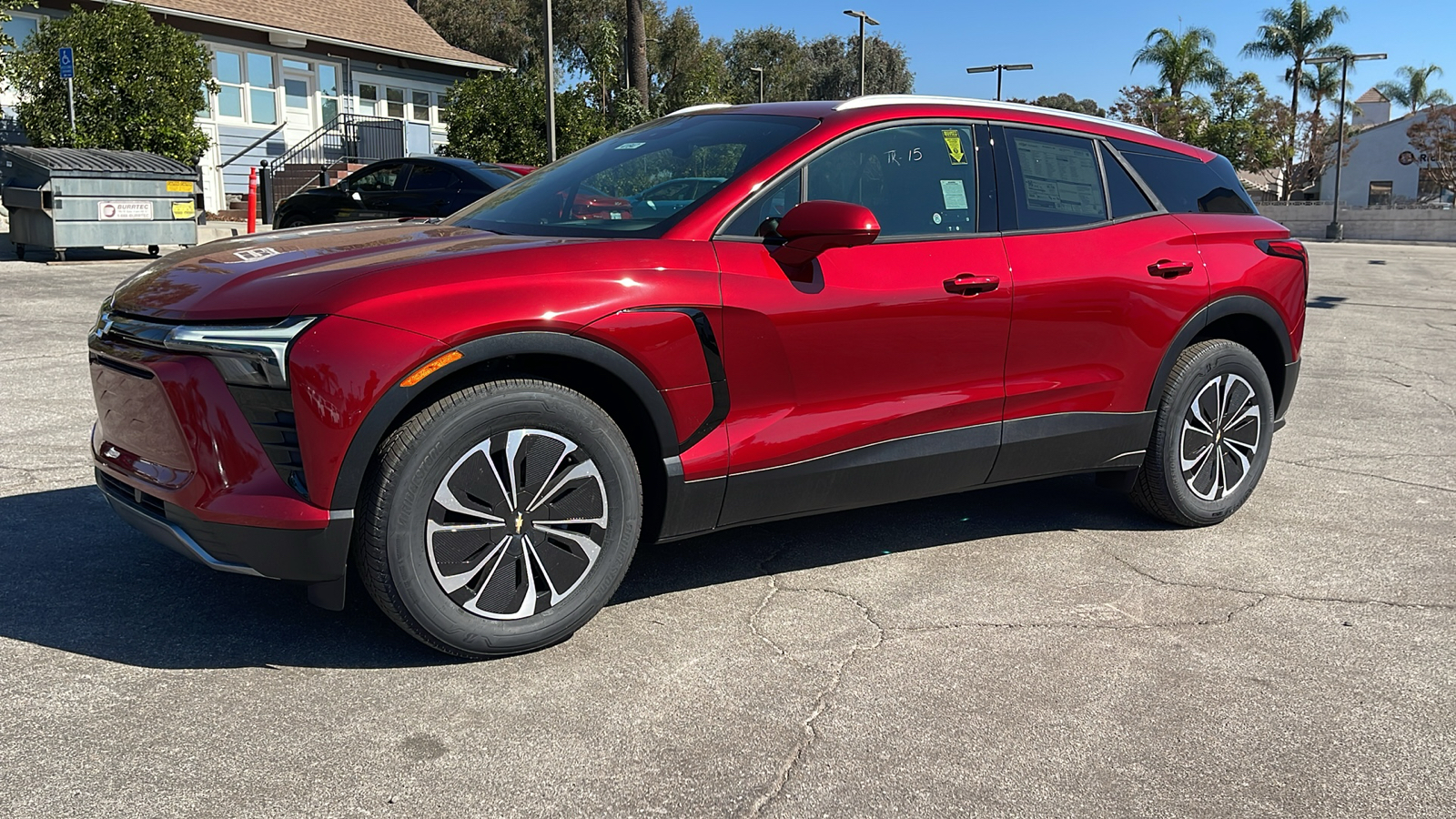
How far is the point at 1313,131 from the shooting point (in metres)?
60.2

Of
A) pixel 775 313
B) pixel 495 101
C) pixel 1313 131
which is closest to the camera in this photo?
pixel 775 313

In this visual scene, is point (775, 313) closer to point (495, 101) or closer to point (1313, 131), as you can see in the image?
point (495, 101)

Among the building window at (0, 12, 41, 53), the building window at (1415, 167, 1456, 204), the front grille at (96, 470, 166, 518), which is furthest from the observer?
the building window at (1415, 167, 1456, 204)

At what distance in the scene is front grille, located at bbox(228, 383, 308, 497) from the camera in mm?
3094

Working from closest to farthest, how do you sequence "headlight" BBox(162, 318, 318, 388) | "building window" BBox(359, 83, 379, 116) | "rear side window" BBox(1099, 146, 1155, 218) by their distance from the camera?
1. "headlight" BBox(162, 318, 318, 388)
2. "rear side window" BBox(1099, 146, 1155, 218)
3. "building window" BBox(359, 83, 379, 116)

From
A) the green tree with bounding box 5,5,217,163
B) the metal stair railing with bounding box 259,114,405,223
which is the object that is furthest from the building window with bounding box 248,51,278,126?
the green tree with bounding box 5,5,217,163

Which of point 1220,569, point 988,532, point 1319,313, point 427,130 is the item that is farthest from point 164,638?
point 427,130

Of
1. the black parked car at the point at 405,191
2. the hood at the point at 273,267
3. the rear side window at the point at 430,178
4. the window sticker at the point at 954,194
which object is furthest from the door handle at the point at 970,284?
the rear side window at the point at 430,178

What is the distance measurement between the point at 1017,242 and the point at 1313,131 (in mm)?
64105

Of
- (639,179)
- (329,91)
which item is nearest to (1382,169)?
(329,91)

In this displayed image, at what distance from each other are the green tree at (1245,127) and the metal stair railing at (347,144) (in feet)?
135

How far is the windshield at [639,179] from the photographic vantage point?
3.93 meters

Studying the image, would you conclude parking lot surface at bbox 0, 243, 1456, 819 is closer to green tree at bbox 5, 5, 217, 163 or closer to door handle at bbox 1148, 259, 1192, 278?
door handle at bbox 1148, 259, 1192, 278

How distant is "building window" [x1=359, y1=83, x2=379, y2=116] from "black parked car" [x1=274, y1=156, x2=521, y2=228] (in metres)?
15.5
